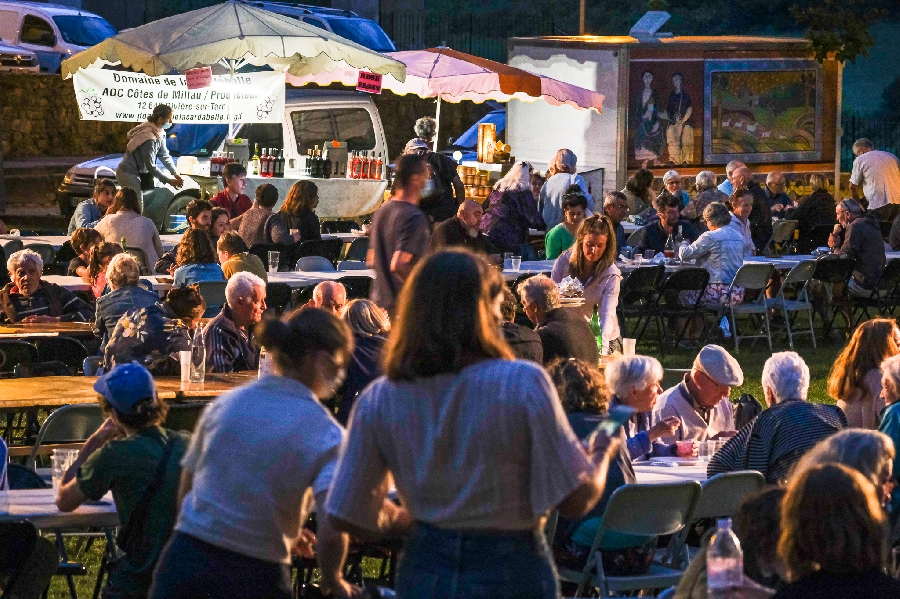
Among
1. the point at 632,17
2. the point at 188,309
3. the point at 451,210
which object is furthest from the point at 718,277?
the point at 632,17

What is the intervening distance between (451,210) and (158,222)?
4330mm

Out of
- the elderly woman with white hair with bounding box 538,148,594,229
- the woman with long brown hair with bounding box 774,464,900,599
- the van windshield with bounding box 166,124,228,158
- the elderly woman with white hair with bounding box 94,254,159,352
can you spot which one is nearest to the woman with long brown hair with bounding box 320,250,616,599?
the woman with long brown hair with bounding box 774,464,900,599

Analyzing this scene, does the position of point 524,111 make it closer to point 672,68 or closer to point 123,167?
point 672,68

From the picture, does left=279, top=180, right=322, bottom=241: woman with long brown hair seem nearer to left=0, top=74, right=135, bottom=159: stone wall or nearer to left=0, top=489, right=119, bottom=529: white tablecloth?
left=0, top=489, right=119, bottom=529: white tablecloth

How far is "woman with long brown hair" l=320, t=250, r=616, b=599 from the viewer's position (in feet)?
10.5

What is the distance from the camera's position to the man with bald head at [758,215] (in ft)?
47.1

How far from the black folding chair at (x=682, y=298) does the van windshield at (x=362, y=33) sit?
38.4 feet

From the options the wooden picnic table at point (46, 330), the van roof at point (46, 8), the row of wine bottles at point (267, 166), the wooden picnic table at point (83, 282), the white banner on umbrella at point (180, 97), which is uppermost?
the van roof at point (46, 8)

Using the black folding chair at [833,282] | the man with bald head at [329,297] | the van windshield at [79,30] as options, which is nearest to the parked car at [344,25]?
the van windshield at [79,30]

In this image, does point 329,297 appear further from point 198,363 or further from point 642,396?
point 642,396

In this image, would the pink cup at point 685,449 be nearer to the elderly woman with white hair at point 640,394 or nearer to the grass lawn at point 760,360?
the elderly woman with white hair at point 640,394

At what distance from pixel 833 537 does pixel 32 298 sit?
695 centimetres

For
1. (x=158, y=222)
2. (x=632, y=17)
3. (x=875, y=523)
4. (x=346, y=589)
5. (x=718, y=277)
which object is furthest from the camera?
(x=632, y=17)

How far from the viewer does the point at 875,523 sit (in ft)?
10.3
